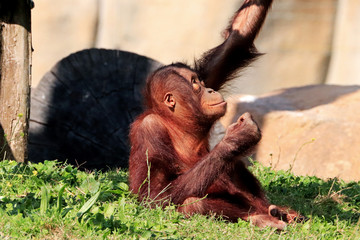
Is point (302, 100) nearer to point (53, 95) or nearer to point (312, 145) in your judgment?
point (312, 145)

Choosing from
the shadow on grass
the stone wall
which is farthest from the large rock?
the stone wall

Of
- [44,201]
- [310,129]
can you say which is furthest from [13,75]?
[310,129]

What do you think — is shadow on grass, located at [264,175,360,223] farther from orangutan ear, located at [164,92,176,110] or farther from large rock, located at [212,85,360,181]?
orangutan ear, located at [164,92,176,110]

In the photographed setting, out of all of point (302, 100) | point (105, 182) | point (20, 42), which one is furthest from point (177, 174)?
point (302, 100)

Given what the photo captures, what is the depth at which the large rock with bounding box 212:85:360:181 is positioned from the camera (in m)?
6.34

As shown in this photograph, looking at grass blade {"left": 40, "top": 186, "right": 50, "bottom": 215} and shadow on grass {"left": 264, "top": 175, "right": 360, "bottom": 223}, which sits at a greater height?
grass blade {"left": 40, "top": 186, "right": 50, "bottom": 215}

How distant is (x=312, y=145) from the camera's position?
21.3 feet

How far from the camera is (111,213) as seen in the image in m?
3.49

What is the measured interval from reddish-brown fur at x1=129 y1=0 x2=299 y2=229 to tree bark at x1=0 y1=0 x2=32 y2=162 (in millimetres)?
1019

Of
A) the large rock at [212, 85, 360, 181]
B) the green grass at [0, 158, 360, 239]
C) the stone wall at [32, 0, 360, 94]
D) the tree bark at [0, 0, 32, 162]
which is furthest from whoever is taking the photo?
the stone wall at [32, 0, 360, 94]

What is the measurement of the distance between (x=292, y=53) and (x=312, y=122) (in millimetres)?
3822

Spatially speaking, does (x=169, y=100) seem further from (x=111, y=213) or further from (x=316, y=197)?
(x=316, y=197)

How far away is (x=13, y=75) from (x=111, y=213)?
1.79 metres

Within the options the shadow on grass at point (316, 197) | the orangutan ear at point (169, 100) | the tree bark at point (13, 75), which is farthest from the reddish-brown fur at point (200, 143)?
the tree bark at point (13, 75)
